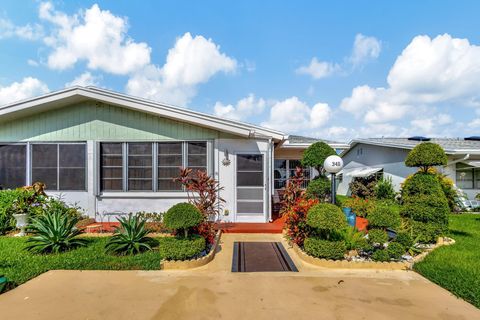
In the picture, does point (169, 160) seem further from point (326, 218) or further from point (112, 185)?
point (326, 218)

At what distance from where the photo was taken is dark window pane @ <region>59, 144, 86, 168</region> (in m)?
9.54

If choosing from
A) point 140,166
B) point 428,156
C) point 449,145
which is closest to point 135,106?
point 140,166

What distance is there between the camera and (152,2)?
10.8 m

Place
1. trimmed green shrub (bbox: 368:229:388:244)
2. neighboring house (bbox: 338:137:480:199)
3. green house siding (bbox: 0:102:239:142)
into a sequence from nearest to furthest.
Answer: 1. trimmed green shrub (bbox: 368:229:388:244)
2. green house siding (bbox: 0:102:239:142)
3. neighboring house (bbox: 338:137:480:199)

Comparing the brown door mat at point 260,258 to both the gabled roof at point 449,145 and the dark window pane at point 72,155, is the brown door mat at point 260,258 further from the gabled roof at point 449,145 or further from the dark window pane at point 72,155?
the gabled roof at point 449,145

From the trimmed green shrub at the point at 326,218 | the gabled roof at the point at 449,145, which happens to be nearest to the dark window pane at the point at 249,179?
the trimmed green shrub at the point at 326,218

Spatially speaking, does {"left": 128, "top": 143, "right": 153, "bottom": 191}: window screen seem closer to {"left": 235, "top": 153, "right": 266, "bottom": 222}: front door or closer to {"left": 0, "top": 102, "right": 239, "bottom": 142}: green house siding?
{"left": 0, "top": 102, "right": 239, "bottom": 142}: green house siding

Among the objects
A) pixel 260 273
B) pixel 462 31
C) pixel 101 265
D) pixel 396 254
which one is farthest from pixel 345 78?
pixel 101 265

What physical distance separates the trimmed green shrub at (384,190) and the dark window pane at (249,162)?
9.69 m

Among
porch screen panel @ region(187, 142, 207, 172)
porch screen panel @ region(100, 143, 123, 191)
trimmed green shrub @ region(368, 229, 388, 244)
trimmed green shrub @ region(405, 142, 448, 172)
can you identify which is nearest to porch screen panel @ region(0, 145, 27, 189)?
porch screen panel @ region(100, 143, 123, 191)

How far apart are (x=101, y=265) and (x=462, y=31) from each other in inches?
593

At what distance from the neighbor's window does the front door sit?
5772 millimetres

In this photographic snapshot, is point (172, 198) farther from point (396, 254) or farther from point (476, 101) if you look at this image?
point (476, 101)

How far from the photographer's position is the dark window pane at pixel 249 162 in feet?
30.2
